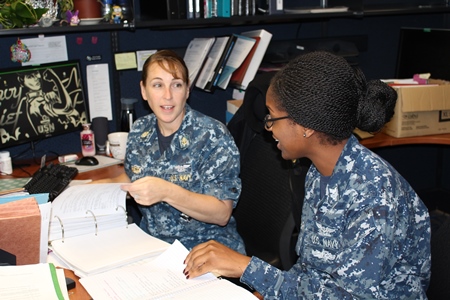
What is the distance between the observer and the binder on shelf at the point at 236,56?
286cm

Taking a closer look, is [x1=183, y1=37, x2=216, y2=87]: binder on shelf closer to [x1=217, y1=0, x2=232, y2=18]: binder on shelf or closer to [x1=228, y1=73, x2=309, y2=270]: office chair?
[x1=217, y1=0, x2=232, y2=18]: binder on shelf

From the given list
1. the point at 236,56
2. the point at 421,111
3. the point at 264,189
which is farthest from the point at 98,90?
the point at 421,111

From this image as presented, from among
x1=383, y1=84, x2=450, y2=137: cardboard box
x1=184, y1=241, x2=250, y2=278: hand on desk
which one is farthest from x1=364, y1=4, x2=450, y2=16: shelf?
x1=184, y1=241, x2=250, y2=278: hand on desk

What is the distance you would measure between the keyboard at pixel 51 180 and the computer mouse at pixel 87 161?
0.16 meters

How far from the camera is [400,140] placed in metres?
2.86

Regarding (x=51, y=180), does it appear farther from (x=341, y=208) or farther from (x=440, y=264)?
(x=440, y=264)

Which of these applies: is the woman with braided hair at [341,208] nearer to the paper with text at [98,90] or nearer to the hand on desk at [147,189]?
the hand on desk at [147,189]

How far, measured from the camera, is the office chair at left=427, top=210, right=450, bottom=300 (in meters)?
1.42

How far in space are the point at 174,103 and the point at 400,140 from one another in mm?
1318

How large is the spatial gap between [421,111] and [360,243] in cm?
171

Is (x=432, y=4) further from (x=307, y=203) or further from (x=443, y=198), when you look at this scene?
(x=307, y=203)

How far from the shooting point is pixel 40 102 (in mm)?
2619

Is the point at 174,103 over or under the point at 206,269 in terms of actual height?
over

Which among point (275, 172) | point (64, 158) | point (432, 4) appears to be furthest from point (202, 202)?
point (432, 4)
